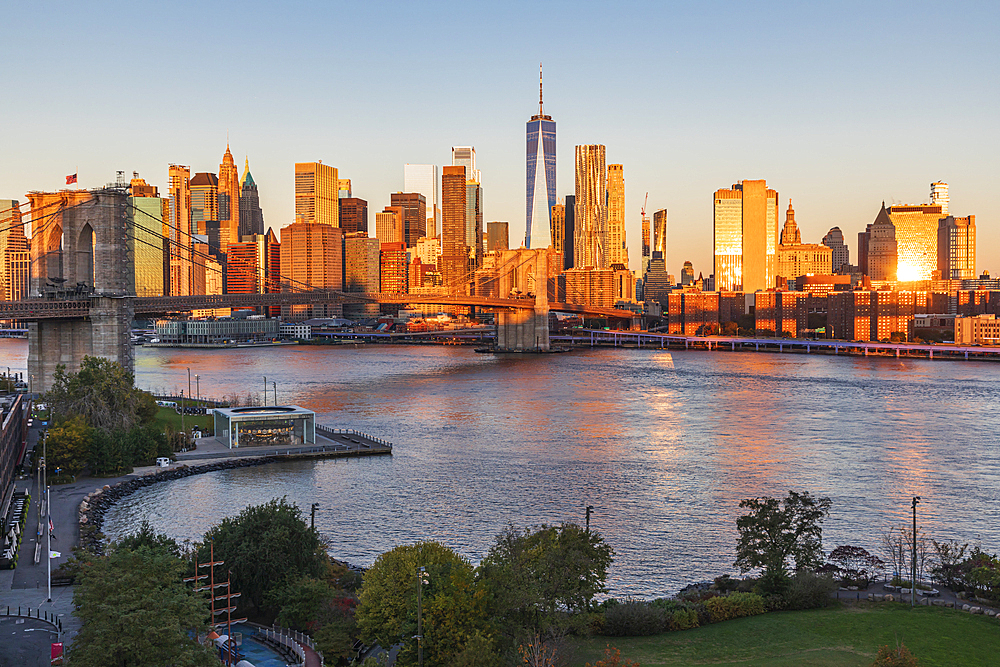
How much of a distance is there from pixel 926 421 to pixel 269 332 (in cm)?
10558

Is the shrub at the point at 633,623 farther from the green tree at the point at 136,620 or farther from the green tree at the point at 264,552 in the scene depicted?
the green tree at the point at 136,620

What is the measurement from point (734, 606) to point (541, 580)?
4.29 m

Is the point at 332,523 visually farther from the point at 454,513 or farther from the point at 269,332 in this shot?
the point at 269,332

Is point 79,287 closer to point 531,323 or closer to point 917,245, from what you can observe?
point 531,323

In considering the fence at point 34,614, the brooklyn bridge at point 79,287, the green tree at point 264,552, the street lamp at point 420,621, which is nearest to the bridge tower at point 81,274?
the brooklyn bridge at point 79,287

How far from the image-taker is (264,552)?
17.5 meters

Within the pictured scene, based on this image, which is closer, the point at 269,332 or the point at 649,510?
the point at 649,510

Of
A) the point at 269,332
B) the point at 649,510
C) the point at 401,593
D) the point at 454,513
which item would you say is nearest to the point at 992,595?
the point at 649,510

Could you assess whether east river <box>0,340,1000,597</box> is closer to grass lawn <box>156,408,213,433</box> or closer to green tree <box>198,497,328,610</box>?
green tree <box>198,497,328,610</box>

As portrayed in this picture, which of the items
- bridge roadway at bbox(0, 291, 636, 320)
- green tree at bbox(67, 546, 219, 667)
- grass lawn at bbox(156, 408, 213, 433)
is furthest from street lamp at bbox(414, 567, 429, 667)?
bridge roadway at bbox(0, 291, 636, 320)

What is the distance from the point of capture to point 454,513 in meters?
25.6

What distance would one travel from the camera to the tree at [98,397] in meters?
32.5

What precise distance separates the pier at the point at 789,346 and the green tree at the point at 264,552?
88994mm

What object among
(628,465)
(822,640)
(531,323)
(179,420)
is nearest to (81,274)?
(179,420)
